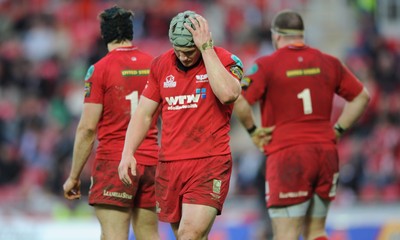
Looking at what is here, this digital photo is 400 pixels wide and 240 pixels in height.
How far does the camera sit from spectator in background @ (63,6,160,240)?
9.82m

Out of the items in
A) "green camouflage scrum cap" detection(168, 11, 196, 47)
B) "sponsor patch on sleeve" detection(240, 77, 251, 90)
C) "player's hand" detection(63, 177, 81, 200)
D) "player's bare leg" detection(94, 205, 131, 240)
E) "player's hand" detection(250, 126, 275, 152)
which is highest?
"green camouflage scrum cap" detection(168, 11, 196, 47)

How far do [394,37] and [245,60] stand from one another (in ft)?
13.4

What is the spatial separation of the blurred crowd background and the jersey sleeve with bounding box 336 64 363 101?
195 inches

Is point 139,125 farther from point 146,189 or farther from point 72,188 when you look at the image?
point 72,188

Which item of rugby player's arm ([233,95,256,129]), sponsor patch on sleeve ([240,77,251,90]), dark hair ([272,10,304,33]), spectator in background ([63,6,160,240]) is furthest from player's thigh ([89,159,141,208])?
dark hair ([272,10,304,33])

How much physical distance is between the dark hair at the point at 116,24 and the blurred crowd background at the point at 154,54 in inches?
240

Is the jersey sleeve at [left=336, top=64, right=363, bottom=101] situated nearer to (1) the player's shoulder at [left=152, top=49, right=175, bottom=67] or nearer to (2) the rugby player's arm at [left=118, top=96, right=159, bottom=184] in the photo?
(1) the player's shoulder at [left=152, top=49, right=175, bottom=67]

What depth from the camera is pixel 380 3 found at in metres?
23.9

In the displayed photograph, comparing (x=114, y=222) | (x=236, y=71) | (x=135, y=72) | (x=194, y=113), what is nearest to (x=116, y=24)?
(x=135, y=72)

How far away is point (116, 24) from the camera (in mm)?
10055

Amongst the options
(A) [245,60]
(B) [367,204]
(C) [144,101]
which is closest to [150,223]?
(C) [144,101]

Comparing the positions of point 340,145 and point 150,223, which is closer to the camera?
point 150,223

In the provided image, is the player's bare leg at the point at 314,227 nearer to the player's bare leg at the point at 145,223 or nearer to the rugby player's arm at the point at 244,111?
the rugby player's arm at the point at 244,111

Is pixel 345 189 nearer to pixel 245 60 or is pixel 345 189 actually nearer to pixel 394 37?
pixel 245 60
